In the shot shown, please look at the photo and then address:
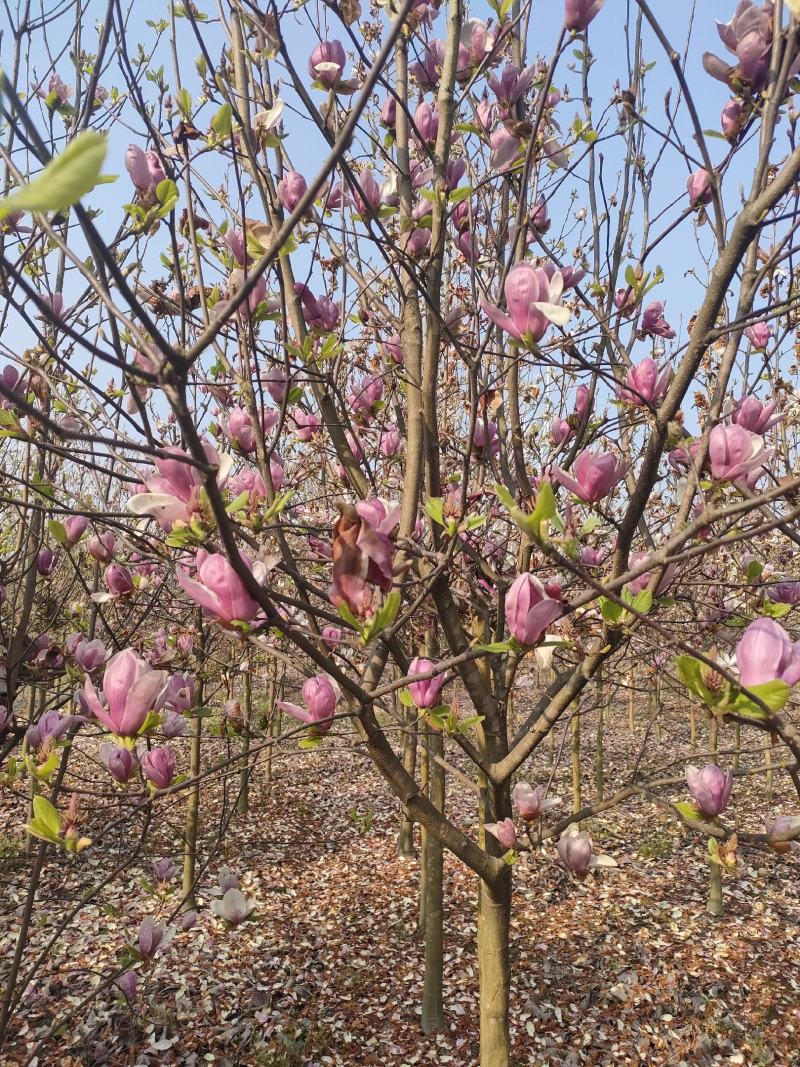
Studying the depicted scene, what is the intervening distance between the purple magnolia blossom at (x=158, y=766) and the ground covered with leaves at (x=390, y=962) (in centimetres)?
63

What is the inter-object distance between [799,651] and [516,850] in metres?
1.12

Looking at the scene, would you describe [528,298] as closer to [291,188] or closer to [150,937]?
[291,188]

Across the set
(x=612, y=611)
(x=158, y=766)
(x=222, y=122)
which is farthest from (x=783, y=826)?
(x=222, y=122)

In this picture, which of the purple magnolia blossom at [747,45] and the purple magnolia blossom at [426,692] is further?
the purple magnolia blossom at [426,692]

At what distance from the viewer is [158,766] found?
1.48 m

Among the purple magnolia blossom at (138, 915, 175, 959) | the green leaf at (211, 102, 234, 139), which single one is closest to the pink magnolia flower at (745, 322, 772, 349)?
the green leaf at (211, 102, 234, 139)

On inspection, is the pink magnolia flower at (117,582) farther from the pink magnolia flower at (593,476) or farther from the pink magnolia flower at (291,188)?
the pink magnolia flower at (593,476)

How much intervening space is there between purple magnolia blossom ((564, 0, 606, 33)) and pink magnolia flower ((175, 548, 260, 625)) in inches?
57.2

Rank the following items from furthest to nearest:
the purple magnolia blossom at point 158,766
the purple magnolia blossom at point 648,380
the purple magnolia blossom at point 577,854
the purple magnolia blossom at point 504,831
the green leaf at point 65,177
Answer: the purple magnolia blossom at point 577,854 → the purple magnolia blossom at point 504,831 → the purple magnolia blossom at point 648,380 → the purple magnolia blossom at point 158,766 → the green leaf at point 65,177

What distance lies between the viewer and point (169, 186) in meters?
1.09

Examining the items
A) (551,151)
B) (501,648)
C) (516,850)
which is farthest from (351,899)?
(551,151)

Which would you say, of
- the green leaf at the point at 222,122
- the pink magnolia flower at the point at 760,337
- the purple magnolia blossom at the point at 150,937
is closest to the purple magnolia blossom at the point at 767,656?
the green leaf at the point at 222,122

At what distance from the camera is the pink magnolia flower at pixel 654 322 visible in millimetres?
2037

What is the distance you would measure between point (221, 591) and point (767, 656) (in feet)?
2.55
